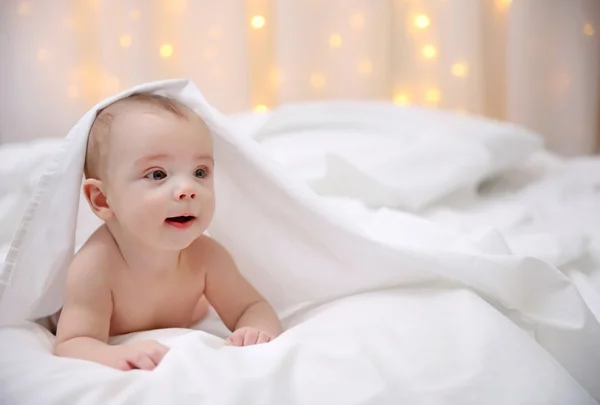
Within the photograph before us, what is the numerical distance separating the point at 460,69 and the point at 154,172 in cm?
166

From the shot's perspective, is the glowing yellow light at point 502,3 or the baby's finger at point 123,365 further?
the glowing yellow light at point 502,3

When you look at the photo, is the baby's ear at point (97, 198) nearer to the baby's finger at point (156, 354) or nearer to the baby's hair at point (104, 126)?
the baby's hair at point (104, 126)

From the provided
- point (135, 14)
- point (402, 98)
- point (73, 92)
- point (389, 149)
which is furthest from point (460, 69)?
point (73, 92)

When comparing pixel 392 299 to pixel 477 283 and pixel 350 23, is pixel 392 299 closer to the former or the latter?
pixel 477 283

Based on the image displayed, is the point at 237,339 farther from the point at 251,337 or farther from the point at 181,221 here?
the point at 181,221

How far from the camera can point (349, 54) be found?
2348mm

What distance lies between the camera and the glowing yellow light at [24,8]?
2.13 metres

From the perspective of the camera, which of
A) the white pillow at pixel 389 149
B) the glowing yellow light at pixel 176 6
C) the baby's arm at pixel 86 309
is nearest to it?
the baby's arm at pixel 86 309

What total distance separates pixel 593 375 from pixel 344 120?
3.80 feet

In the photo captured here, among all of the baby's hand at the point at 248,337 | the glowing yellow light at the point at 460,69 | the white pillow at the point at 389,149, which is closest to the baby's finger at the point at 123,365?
the baby's hand at the point at 248,337

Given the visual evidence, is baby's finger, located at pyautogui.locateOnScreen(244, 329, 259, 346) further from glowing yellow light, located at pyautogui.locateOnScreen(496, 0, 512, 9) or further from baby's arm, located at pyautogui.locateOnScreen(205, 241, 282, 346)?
glowing yellow light, located at pyautogui.locateOnScreen(496, 0, 512, 9)

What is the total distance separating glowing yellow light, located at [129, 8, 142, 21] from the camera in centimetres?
223

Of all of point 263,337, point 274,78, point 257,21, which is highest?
point 257,21

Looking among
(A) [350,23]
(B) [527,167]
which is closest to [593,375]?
(B) [527,167]
